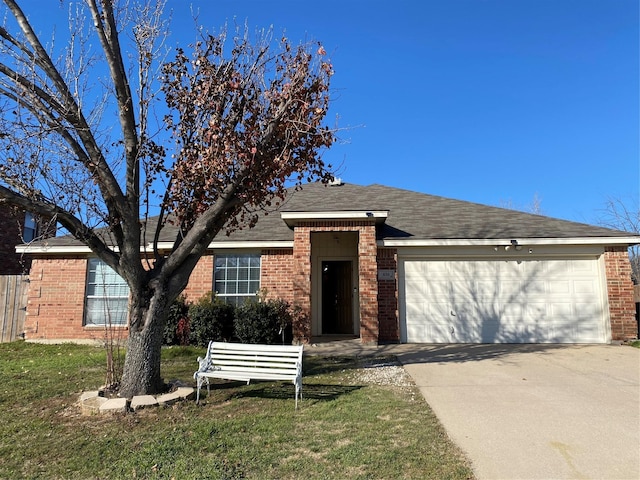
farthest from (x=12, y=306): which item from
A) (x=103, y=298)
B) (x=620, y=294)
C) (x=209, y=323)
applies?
(x=620, y=294)

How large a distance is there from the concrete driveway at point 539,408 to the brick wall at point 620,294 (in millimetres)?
1435

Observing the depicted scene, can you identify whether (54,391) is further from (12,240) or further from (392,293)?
(12,240)

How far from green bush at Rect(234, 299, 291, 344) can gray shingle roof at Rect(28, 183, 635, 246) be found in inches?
76.9

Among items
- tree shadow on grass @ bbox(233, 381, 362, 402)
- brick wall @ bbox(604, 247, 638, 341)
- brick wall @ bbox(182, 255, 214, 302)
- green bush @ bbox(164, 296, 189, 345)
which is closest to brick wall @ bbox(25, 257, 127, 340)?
green bush @ bbox(164, 296, 189, 345)

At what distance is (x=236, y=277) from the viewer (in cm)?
1213

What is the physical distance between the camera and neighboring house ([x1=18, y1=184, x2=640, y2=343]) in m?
11.0

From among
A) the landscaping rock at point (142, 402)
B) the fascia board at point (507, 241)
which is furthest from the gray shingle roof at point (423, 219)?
the landscaping rock at point (142, 402)

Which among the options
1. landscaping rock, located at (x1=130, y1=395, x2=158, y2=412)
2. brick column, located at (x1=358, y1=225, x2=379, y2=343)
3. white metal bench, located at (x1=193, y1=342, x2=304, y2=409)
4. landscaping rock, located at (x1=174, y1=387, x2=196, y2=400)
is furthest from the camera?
brick column, located at (x1=358, y1=225, x2=379, y2=343)

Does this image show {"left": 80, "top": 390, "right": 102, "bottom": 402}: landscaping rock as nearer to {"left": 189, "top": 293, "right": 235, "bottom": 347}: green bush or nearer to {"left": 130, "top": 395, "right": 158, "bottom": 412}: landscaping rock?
{"left": 130, "top": 395, "right": 158, "bottom": 412}: landscaping rock

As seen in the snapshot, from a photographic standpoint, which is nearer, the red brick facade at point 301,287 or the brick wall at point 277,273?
the red brick facade at point 301,287

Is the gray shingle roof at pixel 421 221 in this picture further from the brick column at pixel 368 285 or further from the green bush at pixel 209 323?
the green bush at pixel 209 323

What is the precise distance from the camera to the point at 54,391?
6469 millimetres

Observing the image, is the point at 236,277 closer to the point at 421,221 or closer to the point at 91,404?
the point at 421,221

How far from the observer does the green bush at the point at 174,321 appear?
11.0 meters
